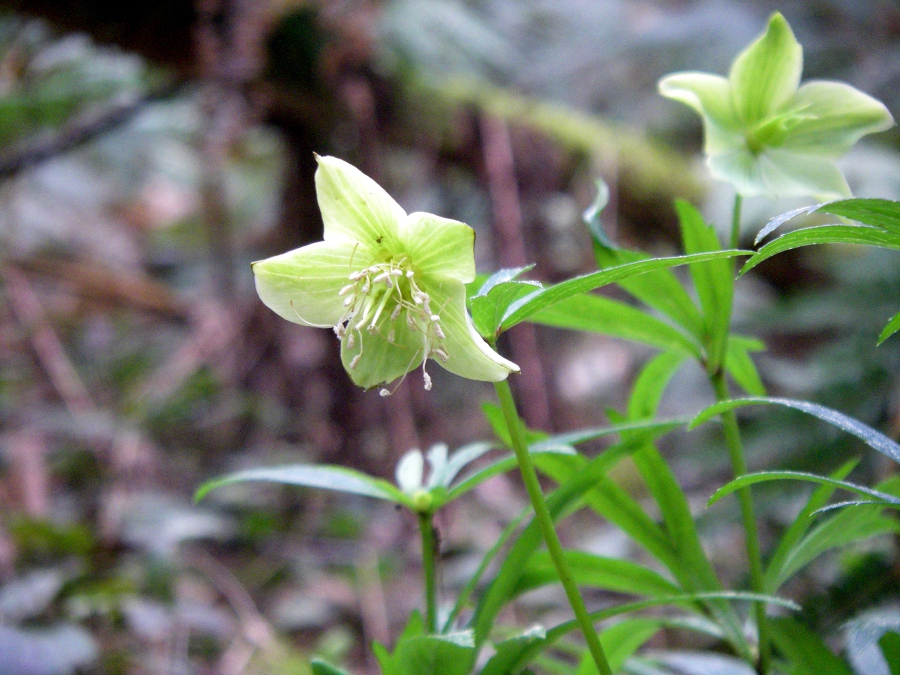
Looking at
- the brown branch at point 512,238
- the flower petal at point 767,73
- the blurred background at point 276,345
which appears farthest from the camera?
the brown branch at point 512,238

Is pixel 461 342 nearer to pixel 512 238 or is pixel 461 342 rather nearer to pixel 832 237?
Result: pixel 832 237

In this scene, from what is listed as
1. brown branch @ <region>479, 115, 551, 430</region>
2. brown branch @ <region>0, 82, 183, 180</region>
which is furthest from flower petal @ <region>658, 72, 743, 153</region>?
brown branch @ <region>0, 82, 183, 180</region>

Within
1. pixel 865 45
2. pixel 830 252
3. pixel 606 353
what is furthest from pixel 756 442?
pixel 865 45

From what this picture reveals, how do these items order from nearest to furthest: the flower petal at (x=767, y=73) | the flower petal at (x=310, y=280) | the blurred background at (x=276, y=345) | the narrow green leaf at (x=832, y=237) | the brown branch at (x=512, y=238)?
the narrow green leaf at (x=832, y=237), the flower petal at (x=310, y=280), the flower petal at (x=767, y=73), the blurred background at (x=276, y=345), the brown branch at (x=512, y=238)

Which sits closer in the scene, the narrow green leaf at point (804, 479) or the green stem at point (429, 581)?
the narrow green leaf at point (804, 479)

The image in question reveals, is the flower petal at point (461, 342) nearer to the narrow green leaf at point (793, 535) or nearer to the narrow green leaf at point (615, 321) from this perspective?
the narrow green leaf at point (615, 321)

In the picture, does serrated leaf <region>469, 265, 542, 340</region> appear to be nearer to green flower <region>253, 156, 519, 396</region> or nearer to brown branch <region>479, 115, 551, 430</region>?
green flower <region>253, 156, 519, 396</region>

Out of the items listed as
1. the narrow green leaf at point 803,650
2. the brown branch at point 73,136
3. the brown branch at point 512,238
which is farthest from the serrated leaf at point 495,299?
the brown branch at point 73,136
